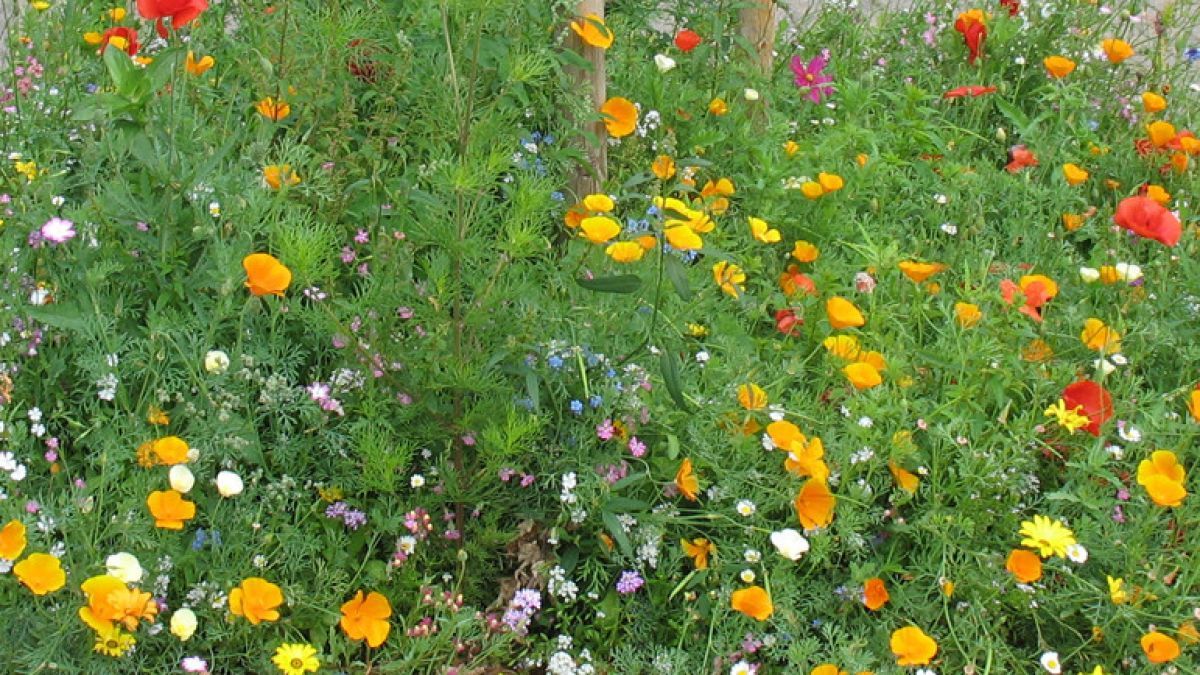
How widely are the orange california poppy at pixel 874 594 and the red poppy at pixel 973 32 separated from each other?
2173mm

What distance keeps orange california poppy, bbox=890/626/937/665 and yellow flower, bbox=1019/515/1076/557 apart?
0.24 m

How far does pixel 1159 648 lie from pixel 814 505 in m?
0.59

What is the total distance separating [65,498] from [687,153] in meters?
1.74

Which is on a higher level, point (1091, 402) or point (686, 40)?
point (686, 40)

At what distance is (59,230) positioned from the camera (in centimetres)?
212

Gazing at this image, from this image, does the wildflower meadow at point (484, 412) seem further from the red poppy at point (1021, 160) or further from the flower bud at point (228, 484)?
the red poppy at point (1021, 160)

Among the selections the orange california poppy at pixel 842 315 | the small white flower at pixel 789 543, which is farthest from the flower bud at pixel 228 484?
the orange california poppy at pixel 842 315

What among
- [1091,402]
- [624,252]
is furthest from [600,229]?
[1091,402]

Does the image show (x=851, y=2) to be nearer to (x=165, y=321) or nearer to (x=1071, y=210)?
(x=1071, y=210)

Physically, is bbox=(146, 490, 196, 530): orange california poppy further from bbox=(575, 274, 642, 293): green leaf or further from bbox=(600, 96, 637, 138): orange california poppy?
bbox=(600, 96, 637, 138): orange california poppy

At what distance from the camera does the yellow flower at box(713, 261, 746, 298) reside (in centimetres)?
256

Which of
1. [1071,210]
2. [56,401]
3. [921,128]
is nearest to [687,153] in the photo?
[921,128]

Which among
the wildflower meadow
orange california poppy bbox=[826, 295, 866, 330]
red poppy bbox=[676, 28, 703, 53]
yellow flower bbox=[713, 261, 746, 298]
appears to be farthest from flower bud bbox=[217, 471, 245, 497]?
red poppy bbox=[676, 28, 703, 53]

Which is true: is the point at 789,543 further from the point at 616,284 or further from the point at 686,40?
the point at 686,40
